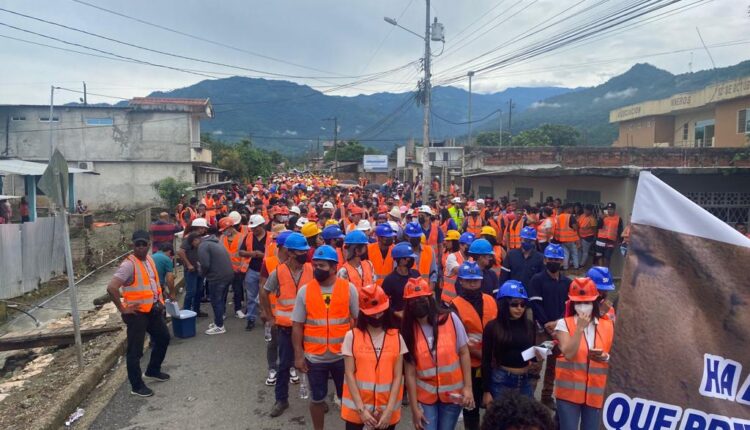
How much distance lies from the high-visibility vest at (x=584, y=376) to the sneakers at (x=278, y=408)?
9.41 ft

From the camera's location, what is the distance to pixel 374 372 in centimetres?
363

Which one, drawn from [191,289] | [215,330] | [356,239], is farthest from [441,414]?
[191,289]

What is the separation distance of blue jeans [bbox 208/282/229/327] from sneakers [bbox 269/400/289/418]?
288cm

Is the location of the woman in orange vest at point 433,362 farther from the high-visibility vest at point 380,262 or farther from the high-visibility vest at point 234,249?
the high-visibility vest at point 234,249

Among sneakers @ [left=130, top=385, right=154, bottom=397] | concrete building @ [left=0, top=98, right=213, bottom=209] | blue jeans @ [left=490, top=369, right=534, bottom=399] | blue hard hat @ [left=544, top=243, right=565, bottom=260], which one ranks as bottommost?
sneakers @ [left=130, top=385, right=154, bottom=397]

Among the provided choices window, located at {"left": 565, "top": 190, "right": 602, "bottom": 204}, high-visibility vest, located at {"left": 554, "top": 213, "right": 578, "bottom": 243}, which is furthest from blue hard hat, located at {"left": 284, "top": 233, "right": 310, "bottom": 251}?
window, located at {"left": 565, "top": 190, "right": 602, "bottom": 204}

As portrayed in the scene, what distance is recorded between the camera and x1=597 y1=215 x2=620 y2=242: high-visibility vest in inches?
472

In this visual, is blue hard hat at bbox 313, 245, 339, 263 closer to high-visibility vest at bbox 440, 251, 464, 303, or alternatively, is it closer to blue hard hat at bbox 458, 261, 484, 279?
blue hard hat at bbox 458, 261, 484, 279

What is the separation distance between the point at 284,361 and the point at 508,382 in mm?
2304

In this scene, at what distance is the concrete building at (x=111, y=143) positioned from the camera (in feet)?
98.3

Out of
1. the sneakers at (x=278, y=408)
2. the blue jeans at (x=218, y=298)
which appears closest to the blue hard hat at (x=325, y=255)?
the sneakers at (x=278, y=408)

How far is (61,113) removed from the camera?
30.0m

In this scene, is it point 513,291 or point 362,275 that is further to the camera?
point 362,275

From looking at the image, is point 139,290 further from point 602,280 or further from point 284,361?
point 602,280
